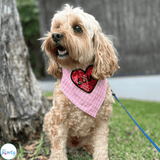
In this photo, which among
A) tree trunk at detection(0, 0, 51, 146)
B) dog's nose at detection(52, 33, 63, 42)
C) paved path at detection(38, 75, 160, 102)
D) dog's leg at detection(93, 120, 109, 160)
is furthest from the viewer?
paved path at detection(38, 75, 160, 102)

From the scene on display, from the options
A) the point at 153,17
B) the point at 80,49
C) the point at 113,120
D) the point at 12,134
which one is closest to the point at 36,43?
the point at 153,17

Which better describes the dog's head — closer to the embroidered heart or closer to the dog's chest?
the embroidered heart

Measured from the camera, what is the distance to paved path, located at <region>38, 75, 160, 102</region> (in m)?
6.97

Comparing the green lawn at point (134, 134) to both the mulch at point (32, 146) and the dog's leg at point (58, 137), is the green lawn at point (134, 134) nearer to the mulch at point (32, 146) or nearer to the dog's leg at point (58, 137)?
the mulch at point (32, 146)

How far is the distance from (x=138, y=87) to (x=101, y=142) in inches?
210

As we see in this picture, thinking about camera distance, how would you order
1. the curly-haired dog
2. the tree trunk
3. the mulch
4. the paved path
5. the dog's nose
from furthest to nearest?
the paved path → the tree trunk → the mulch → the curly-haired dog → the dog's nose

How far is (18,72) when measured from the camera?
3080 millimetres

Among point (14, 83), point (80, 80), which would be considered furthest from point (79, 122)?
point (14, 83)

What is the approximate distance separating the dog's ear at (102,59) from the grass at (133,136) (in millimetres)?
1332

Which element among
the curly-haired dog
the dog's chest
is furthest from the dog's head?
the dog's chest

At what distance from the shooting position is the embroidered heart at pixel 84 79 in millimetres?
2256

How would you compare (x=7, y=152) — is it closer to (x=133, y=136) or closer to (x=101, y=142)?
(x=101, y=142)

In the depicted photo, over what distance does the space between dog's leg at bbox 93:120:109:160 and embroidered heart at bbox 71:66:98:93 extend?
1.65 feet

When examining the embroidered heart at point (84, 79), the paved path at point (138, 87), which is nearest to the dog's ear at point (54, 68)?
the embroidered heart at point (84, 79)
